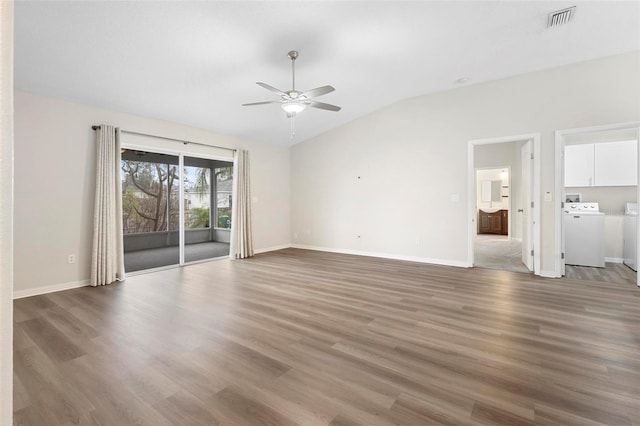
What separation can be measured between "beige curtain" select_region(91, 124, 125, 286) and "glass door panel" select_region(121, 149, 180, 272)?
1.63 metres

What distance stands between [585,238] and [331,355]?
5625 mm

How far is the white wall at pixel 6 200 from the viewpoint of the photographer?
49cm

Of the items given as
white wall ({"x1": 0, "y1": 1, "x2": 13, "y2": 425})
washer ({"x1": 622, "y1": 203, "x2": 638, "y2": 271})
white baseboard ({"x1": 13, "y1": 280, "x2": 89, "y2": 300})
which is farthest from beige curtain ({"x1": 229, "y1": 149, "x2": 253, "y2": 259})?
washer ({"x1": 622, "y1": 203, "x2": 638, "y2": 271})

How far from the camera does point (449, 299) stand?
3598mm

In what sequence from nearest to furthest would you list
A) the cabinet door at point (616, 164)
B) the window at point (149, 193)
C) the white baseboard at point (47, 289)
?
the white baseboard at point (47, 289), the cabinet door at point (616, 164), the window at point (149, 193)

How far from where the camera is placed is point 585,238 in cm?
531

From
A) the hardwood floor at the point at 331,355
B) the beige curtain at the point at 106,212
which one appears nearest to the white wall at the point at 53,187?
the beige curtain at the point at 106,212

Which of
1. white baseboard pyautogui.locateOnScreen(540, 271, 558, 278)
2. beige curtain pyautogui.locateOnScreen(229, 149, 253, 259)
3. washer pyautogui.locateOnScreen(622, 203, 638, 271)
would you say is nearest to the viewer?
white baseboard pyautogui.locateOnScreen(540, 271, 558, 278)

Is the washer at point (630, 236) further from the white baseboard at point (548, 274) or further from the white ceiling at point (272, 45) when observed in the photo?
the white ceiling at point (272, 45)

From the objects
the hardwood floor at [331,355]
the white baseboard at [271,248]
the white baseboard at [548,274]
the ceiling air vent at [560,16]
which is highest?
the ceiling air vent at [560,16]

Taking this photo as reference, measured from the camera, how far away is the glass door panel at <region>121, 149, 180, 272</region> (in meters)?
6.64

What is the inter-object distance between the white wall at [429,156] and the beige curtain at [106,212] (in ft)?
13.9

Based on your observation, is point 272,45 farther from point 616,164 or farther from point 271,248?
point 616,164

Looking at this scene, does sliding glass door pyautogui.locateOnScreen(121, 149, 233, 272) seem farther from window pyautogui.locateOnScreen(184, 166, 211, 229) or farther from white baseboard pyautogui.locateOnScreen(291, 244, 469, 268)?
white baseboard pyautogui.locateOnScreen(291, 244, 469, 268)
